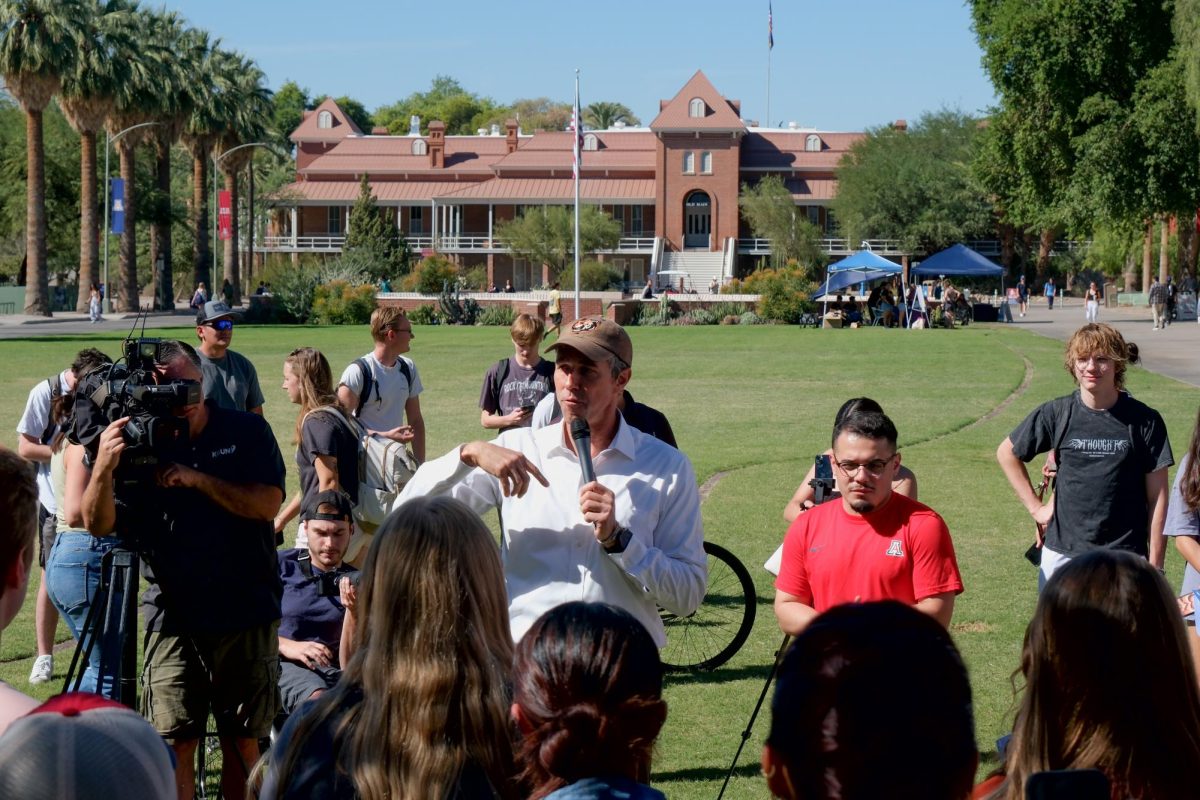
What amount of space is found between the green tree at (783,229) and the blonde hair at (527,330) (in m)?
77.3

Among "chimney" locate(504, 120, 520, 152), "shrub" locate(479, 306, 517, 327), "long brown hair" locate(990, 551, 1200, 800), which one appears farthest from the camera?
"chimney" locate(504, 120, 520, 152)

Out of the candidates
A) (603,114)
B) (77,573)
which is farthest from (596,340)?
(603,114)

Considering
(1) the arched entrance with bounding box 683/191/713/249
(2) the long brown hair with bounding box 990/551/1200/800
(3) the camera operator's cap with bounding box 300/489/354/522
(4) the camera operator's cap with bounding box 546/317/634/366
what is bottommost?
(3) the camera operator's cap with bounding box 300/489/354/522

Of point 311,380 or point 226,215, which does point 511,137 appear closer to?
point 226,215

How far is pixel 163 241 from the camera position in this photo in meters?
69.3

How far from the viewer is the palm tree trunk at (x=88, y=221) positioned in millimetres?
54906

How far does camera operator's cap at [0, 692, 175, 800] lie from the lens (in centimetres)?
171

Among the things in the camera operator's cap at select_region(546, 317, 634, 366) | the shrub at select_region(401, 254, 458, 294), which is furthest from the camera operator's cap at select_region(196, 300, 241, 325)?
the shrub at select_region(401, 254, 458, 294)

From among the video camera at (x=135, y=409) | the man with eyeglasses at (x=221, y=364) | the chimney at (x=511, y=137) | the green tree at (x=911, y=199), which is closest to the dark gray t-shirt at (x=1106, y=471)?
the video camera at (x=135, y=409)

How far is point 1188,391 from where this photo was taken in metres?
24.2

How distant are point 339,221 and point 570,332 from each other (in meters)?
97.9

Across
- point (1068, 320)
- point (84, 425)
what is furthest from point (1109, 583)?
point (1068, 320)

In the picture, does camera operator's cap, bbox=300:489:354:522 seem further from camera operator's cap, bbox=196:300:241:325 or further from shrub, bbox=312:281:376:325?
shrub, bbox=312:281:376:325

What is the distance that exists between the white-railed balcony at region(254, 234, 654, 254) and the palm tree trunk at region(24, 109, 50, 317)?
34780 millimetres
